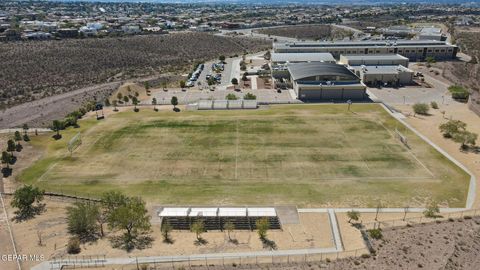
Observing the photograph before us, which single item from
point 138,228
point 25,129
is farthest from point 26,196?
point 25,129

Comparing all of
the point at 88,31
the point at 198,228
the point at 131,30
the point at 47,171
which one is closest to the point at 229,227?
the point at 198,228

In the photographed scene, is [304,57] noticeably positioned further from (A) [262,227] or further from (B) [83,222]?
(B) [83,222]

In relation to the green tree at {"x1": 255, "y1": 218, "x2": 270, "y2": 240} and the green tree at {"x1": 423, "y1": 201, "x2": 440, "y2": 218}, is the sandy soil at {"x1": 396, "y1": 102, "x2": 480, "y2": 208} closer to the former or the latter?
the green tree at {"x1": 423, "y1": 201, "x2": 440, "y2": 218}

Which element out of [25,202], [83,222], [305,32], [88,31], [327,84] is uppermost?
[88,31]

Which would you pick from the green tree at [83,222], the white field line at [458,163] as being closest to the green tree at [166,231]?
the green tree at [83,222]

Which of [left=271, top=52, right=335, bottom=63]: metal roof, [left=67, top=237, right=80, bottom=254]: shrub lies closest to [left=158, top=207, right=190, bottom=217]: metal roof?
[left=67, top=237, right=80, bottom=254]: shrub

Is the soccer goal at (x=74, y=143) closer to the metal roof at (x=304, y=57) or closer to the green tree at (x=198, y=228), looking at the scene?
the green tree at (x=198, y=228)
